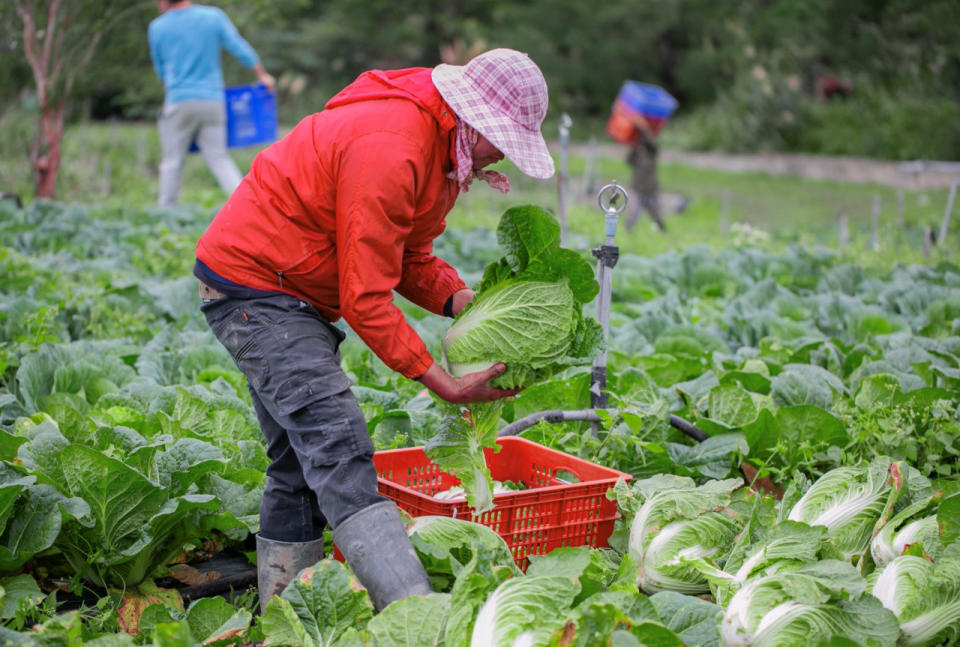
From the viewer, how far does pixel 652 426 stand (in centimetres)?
379

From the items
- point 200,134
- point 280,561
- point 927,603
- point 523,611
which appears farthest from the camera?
point 200,134

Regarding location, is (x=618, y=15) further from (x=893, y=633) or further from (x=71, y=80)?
(x=893, y=633)

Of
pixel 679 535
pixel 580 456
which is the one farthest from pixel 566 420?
pixel 679 535

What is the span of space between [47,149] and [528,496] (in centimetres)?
942

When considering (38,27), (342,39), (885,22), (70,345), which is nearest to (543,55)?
(342,39)

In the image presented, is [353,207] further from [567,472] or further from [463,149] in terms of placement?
[567,472]

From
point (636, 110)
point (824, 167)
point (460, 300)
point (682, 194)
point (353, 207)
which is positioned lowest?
point (682, 194)

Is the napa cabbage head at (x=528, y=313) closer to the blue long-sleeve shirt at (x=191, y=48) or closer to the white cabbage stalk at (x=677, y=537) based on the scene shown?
the white cabbage stalk at (x=677, y=537)

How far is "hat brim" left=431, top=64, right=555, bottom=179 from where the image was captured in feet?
8.56

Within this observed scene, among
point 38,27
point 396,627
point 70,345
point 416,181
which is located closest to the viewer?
point 396,627

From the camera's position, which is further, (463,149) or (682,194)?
(682,194)

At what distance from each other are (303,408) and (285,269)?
40cm

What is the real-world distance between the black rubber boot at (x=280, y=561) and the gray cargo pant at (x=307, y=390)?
258 millimetres

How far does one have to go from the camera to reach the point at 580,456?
149 inches
